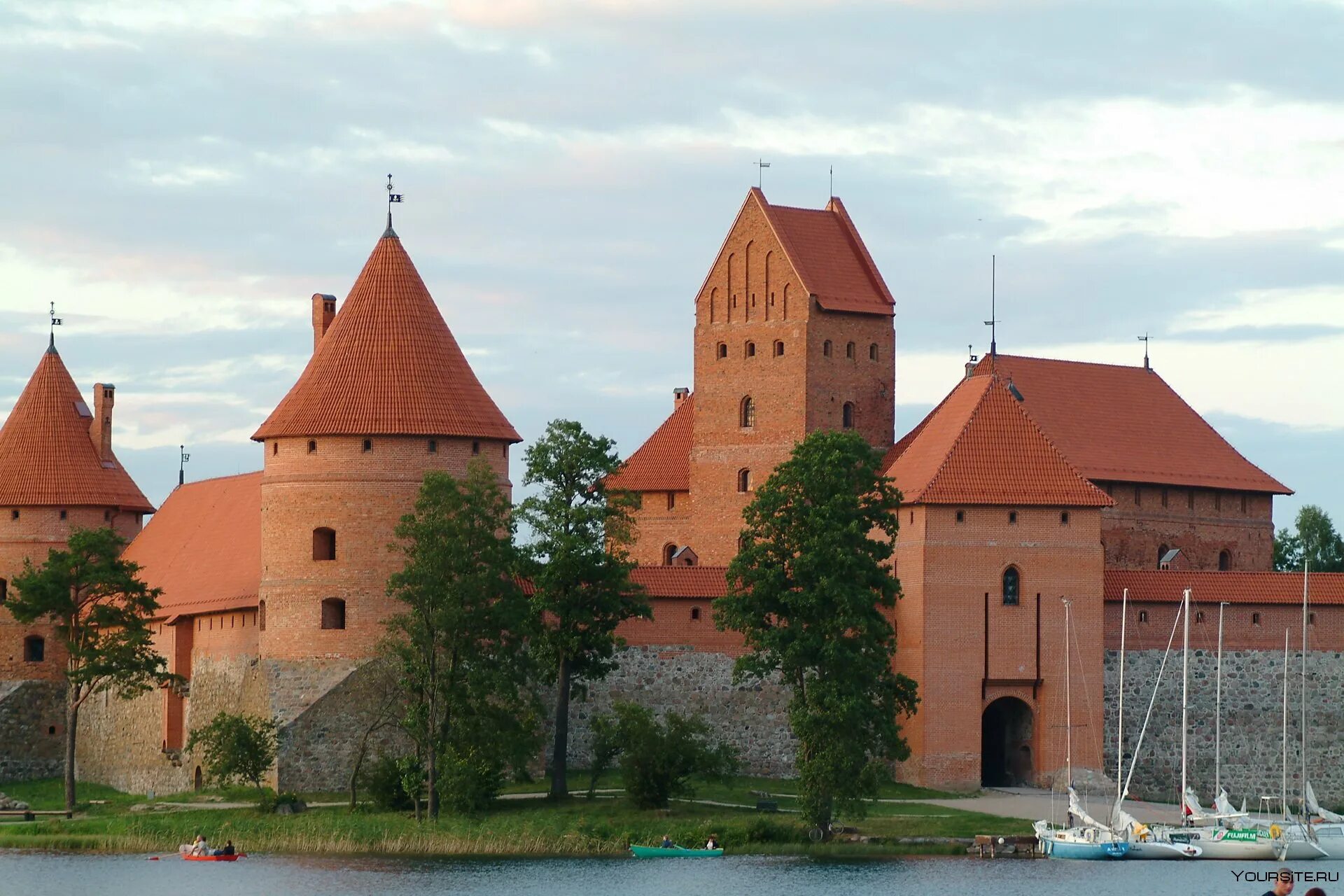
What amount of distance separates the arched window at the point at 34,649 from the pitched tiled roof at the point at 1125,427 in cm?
2236

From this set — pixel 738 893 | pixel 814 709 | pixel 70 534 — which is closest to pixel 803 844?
pixel 814 709

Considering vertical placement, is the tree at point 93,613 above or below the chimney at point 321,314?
below

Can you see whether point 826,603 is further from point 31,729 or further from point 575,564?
point 31,729

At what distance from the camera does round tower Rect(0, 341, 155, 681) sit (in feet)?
207

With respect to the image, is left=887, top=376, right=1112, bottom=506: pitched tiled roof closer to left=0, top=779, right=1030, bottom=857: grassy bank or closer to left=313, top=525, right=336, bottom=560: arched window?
left=0, top=779, right=1030, bottom=857: grassy bank

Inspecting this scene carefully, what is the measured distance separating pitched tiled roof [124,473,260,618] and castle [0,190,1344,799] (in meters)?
0.14

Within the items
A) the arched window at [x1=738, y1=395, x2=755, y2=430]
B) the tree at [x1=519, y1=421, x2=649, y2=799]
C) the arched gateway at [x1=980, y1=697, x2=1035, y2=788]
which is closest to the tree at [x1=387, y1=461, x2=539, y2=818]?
the tree at [x1=519, y1=421, x2=649, y2=799]

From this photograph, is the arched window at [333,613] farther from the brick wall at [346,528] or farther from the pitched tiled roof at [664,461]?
the pitched tiled roof at [664,461]

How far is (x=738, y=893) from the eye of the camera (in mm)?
40812

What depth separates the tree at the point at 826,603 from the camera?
4606 cm

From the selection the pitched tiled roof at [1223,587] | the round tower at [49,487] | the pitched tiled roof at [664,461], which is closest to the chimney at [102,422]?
the round tower at [49,487]

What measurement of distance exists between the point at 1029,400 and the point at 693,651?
11.9m

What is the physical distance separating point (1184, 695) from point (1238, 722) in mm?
3278

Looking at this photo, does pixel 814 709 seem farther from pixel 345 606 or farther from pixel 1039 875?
pixel 345 606
